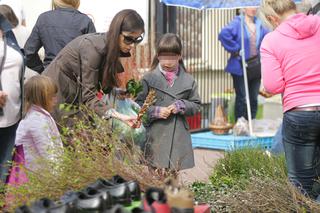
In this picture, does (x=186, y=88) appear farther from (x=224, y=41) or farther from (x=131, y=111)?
(x=224, y=41)

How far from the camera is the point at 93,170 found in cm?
439

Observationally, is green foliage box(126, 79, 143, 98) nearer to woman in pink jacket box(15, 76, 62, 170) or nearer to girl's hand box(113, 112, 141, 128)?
girl's hand box(113, 112, 141, 128)

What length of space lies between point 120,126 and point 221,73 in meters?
8.06

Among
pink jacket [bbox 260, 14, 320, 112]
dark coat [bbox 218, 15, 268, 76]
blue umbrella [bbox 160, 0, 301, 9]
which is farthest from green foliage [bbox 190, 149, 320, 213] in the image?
dark coat [bbox 218, 15, 268, 76]

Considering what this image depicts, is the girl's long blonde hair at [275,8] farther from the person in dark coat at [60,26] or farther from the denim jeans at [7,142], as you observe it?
the denim jeans at [7,142]

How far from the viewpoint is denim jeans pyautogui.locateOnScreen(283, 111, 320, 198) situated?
5.59 meters

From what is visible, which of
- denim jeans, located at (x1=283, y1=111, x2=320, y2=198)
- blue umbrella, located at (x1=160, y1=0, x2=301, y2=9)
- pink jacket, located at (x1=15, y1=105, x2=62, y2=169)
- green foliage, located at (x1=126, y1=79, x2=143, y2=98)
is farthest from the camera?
blue umbrella, located at (x1=160, y1=0, x2=301, y2=9)

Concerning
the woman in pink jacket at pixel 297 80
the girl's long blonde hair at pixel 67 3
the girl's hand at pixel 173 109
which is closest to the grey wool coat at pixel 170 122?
the girl's hand at pixel 173 109

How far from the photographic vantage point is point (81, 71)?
5938 millimetres

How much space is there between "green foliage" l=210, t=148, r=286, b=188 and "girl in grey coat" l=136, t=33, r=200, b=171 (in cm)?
38

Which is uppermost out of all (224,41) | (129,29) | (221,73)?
(129,29)

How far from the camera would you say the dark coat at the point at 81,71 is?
230 inches

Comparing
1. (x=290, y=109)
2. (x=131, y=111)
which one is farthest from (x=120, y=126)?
(x=290, y=109)

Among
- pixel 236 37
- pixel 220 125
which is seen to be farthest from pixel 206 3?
pixel 220 125
